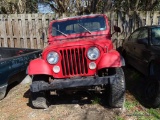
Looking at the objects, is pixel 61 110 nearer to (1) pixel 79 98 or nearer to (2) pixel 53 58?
(1) pixel 79 98

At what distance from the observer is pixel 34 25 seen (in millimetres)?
9336

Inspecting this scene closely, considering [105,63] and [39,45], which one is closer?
[105,63]

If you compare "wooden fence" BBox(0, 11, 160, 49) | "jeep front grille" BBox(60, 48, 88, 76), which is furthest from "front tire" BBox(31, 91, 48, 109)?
"wooden fence" BBox(0, 11, 160, 49)

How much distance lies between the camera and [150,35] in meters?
5.89

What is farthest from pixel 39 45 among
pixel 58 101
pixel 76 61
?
pixel 76 61

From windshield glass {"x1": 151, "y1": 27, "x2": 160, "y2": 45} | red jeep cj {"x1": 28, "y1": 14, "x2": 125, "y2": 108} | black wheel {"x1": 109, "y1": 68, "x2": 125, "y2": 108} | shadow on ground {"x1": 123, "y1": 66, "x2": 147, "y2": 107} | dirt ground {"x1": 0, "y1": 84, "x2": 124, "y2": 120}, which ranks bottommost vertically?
dirt ground {"x1": 0, "y1": 84, "x2": 124, "y2": 120}

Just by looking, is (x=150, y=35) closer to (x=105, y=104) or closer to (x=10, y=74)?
(x=105, y=104)

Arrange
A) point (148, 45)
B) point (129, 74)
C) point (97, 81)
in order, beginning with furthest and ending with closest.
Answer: point (129, 74), point (148, 45), point (97, 81)

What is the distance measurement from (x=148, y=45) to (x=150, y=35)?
1.10 feet

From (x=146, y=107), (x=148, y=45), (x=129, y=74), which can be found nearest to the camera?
(x=146, y=107)

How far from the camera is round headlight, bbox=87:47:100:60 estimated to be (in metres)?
4.45

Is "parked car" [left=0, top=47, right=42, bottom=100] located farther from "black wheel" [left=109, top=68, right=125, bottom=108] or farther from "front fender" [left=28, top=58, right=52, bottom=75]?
"black wheel" [left=109, top=68, right=125, bottom=108]

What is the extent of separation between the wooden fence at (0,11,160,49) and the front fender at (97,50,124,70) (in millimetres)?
4636

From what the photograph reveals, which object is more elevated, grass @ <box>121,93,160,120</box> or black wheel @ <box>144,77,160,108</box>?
black wheel @ <box>144,77,160,108</box>
